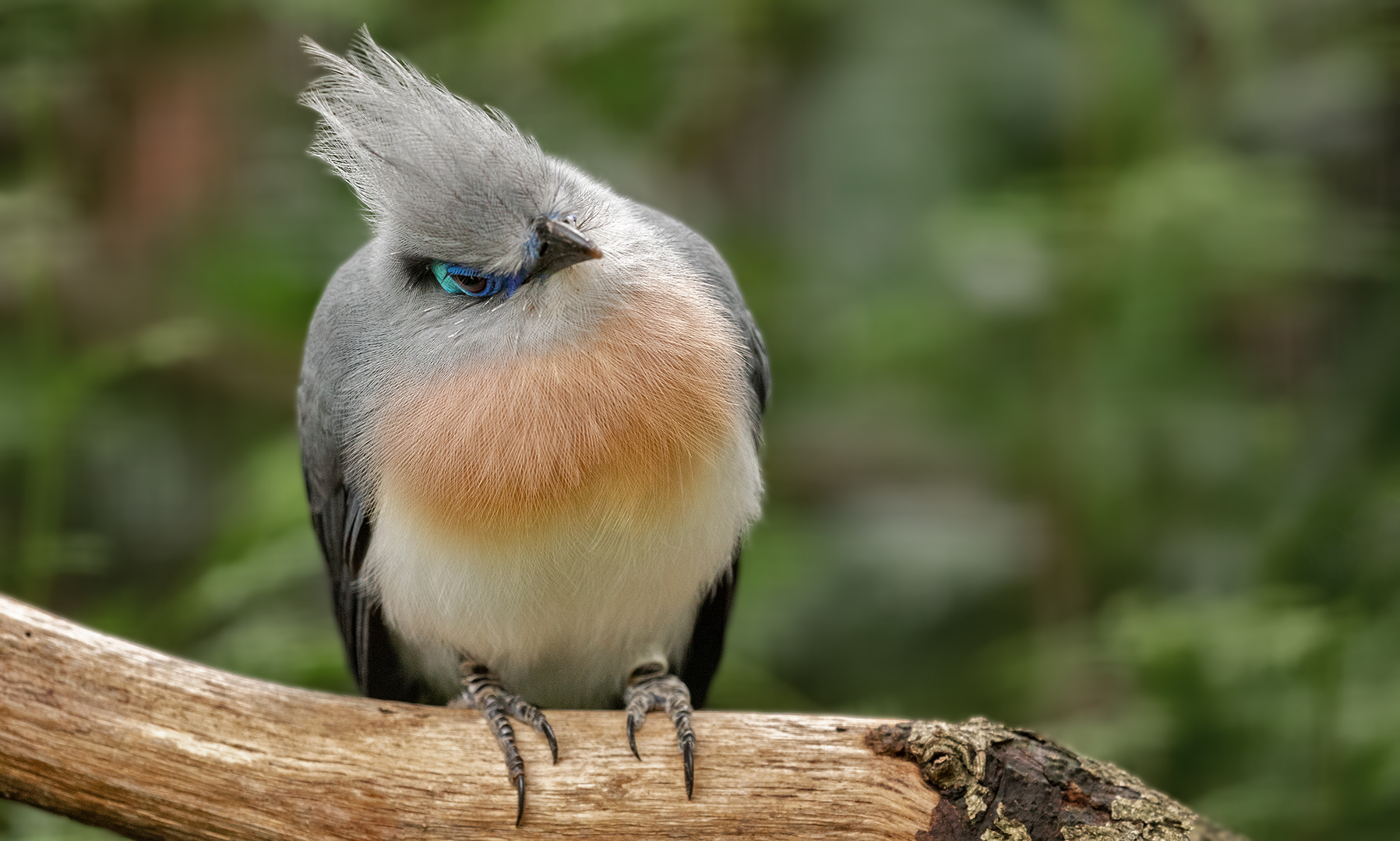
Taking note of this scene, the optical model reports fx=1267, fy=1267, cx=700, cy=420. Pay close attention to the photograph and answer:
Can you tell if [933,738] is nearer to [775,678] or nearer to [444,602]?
[444,602]

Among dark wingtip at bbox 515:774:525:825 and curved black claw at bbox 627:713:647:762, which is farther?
curved black claw at bbox 627:713:647:762

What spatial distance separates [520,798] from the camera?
122 inches

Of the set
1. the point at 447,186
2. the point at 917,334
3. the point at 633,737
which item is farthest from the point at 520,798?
the point at 917,334

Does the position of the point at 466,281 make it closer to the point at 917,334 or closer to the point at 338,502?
the point at 338,502

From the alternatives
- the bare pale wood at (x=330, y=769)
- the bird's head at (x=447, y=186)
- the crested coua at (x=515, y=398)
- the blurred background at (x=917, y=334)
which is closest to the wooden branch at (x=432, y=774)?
the bare pale wood at (x=330, y=769)

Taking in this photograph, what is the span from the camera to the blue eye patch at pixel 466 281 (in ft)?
10.9

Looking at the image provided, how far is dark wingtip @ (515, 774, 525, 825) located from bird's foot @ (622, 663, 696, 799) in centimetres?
30

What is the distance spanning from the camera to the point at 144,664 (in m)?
3.13

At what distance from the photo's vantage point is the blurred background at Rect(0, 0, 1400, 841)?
174 inches

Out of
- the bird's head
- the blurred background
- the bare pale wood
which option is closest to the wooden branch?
the bare pale wood

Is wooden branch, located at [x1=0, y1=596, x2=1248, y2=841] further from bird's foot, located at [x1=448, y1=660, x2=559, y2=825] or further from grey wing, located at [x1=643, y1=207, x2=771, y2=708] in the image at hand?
grey wing, located at [x1=643, y1=207, x2=771, y2=708]

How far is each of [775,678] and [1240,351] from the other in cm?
333

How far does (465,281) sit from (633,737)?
1.28m

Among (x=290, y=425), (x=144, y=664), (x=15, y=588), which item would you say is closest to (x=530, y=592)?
(x=144, y=664)
